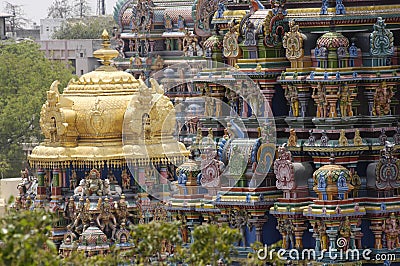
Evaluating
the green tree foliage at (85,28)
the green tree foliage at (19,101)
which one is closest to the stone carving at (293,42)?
the green tree foliage at (19,101)

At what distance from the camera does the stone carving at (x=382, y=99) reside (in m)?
45.9

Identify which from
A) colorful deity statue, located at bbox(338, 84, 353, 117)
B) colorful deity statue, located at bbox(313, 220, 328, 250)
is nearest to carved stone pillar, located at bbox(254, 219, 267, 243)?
colorful deity statue, located at bbox(313, 220, 328, 250)

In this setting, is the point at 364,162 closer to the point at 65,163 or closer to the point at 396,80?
the point at 396,80

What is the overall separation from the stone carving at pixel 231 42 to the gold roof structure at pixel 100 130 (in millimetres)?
8664

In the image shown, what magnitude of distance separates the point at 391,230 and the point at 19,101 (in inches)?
1481

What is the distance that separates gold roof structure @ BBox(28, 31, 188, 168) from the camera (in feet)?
183

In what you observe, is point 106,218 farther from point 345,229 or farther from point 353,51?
point 353,51

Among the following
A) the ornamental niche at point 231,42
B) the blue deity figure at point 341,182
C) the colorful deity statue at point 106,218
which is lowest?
the colorful deity statue at point 106,218

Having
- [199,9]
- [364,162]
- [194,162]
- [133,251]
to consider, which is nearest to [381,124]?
[364,162]

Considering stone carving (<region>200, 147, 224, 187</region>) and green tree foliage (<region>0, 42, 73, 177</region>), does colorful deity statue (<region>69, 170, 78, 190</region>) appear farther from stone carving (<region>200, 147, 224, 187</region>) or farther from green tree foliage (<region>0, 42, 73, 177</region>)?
green tree foliage (<region>0, 42, 73, 177</region>)

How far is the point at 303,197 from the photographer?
4597cm

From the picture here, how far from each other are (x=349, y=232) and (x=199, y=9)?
803 inches

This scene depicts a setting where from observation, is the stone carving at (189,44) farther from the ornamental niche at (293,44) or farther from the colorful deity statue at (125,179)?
the ornamental niche at (293,44)

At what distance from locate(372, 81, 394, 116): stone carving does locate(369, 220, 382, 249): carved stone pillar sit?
1.79m
